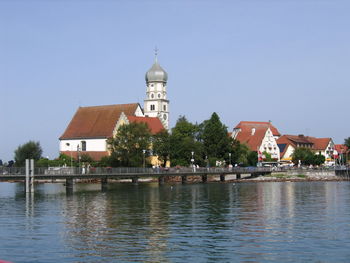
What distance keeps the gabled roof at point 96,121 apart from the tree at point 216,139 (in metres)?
26.5

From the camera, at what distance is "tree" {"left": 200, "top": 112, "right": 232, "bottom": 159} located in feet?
378

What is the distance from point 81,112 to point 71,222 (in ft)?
361

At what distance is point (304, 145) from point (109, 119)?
65.8 metres

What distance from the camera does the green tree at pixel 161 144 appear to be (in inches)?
4377

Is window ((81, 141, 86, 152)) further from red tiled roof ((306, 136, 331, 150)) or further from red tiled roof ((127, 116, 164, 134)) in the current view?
red tiled roof ((306, 136, 331, 150))

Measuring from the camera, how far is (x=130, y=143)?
4188 inches

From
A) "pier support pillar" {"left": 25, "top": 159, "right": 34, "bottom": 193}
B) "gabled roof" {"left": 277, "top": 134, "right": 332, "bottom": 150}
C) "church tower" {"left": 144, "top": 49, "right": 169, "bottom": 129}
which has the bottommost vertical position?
"pier support pillar" {"left": 25, "top": 159, "right": 34, "bottom": 193}

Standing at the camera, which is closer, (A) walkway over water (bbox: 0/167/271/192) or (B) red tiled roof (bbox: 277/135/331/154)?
(A) walkway over water (bbox: 0/167/271/192)

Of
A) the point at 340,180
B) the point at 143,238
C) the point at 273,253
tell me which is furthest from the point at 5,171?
the point at 340,180

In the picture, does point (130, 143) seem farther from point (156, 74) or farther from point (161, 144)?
point (156, 74)

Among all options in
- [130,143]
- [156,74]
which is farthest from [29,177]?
[156,74]

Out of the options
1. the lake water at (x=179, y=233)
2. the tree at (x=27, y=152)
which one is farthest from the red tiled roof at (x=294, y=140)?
the lake water at (x=179, y=233)

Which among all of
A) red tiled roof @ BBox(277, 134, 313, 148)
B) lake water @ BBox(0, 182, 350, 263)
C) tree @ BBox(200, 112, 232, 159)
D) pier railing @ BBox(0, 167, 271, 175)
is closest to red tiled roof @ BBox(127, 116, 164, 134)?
tree @ BBox(200, 112, 232, 159)

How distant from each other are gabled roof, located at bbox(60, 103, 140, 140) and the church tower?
7234mm
